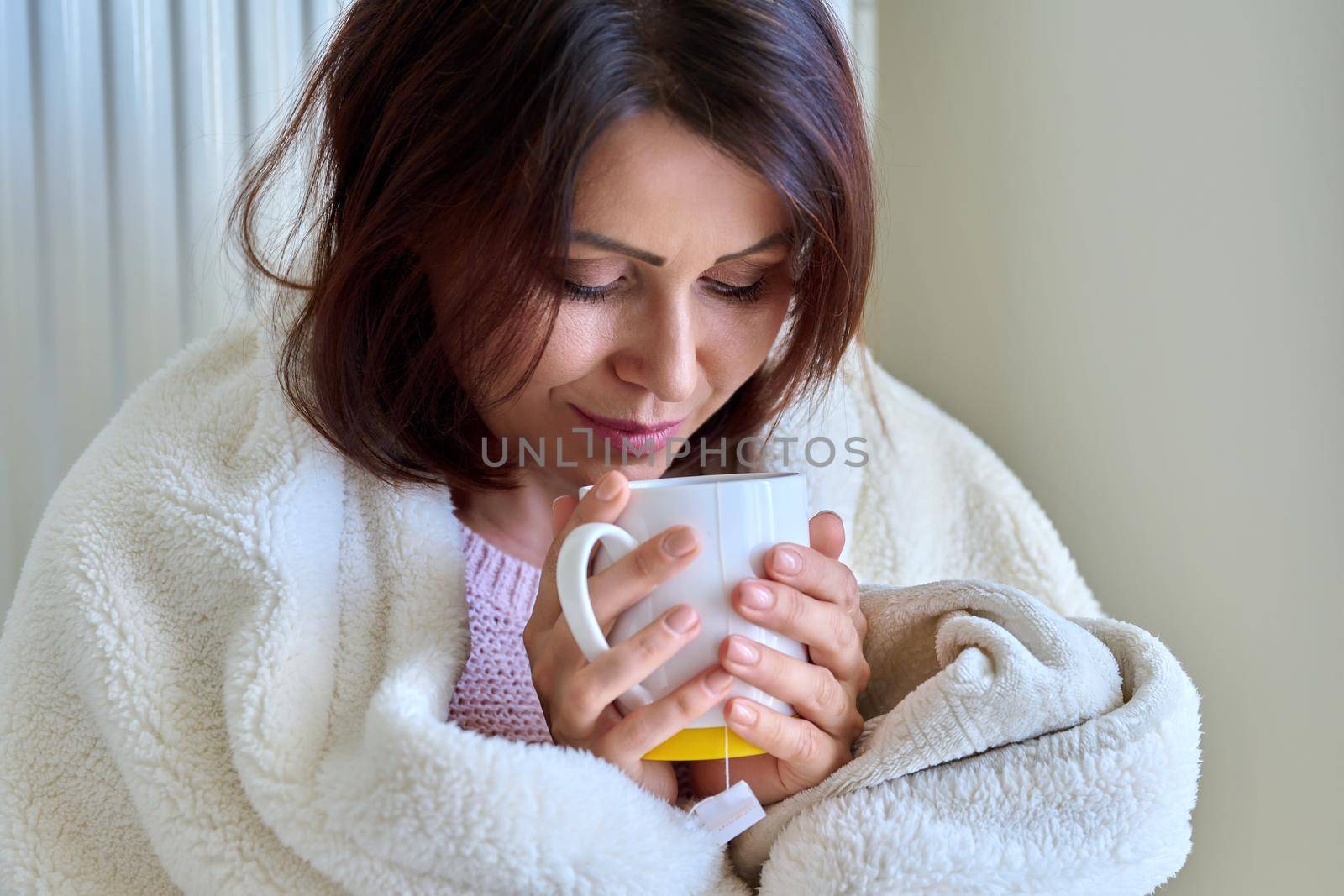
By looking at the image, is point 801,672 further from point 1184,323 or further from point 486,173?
point 1184,323

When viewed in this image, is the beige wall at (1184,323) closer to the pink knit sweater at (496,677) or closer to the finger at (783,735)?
the finger at (783,735)

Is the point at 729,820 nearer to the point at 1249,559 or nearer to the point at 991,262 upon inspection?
the point at 1249,559

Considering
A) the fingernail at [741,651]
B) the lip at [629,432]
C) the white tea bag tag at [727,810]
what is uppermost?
the lip at [629,432]

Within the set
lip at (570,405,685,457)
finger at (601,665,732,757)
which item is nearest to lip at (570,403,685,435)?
lip at (570,405,685,457)

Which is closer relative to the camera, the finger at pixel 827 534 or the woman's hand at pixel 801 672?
the woman's hand at pixel 801 672

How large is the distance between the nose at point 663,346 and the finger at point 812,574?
0.46 ft

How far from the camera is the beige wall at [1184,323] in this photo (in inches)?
30.7

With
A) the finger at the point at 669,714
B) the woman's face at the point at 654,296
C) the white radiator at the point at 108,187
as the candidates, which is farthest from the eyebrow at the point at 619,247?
the white radiator at the point at 108,187

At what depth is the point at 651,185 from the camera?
625mm

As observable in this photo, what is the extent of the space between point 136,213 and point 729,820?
796 millimetres

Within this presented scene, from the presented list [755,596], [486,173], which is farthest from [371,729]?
[486,173]

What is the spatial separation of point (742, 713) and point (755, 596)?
0.06 metres

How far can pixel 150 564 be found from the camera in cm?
72

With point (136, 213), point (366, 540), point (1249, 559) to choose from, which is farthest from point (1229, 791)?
point (136, 213)
